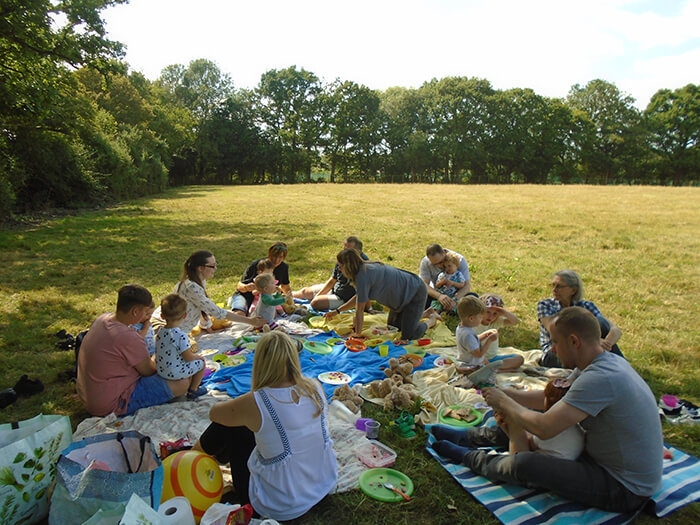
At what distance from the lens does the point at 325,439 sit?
9.75ft

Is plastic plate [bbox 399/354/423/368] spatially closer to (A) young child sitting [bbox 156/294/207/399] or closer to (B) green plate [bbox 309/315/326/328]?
(B) green plate [bbox 309/315/326/328]

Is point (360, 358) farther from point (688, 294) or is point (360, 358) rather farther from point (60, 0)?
point (60, 0)

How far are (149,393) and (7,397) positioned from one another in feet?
5.19

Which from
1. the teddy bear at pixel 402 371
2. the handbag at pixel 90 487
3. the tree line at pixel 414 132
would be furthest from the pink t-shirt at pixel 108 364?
the tree line at pixel 414 132

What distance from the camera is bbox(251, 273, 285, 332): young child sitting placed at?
264 inches

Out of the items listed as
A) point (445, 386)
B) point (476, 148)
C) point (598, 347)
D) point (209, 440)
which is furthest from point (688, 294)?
point (476, 148)

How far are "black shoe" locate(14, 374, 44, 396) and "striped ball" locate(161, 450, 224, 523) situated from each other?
2.86 metres

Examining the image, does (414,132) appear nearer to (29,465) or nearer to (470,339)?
(470,339)

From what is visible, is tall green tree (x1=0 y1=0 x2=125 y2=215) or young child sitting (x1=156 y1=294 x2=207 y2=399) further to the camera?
tall green tree (x1=0 y1=0 x2=125 y2=215)

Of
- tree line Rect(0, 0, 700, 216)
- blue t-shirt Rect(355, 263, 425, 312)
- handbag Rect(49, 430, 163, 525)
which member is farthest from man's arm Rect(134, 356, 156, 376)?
tree line Rect(0, 0, 700, 216)

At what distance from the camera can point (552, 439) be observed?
3021 mm

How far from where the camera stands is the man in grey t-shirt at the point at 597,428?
2.74m

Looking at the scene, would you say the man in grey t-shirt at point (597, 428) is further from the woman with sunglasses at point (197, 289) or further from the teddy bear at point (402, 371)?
the woman with sunglasses at point (197, 289)

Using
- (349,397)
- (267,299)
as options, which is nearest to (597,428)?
(349,397)
